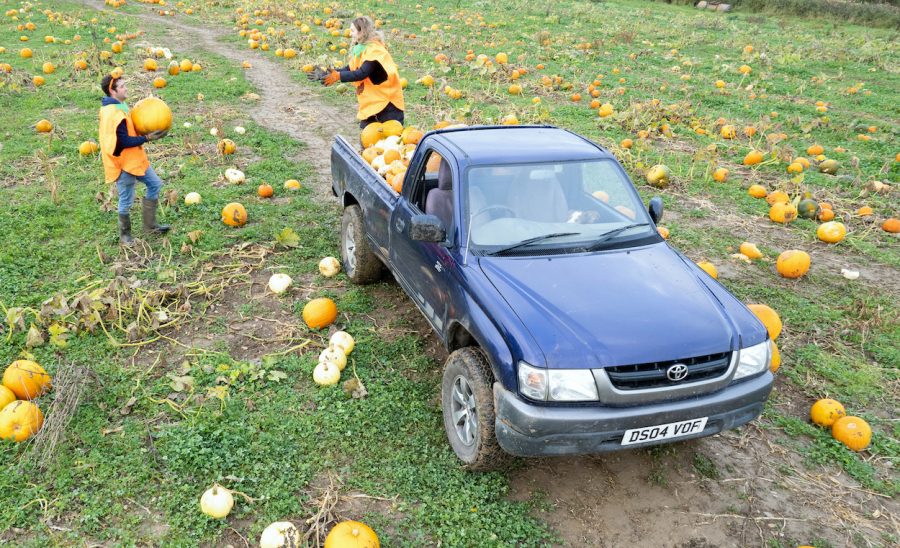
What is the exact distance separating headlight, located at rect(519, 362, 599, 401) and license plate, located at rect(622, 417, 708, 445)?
0.31 m

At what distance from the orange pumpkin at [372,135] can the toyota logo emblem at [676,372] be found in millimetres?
4731

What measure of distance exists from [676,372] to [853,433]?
1991mm

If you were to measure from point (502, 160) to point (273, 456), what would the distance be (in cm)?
260

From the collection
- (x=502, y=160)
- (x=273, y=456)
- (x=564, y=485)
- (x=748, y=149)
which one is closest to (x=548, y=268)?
(x=502, y=160)

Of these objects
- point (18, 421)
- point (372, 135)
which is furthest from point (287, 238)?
point (18, 421)

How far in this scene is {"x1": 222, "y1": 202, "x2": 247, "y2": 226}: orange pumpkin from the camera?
7297mm

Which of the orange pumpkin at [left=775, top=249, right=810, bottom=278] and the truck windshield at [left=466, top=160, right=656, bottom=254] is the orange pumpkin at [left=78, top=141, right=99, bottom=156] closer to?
the truck windshield at [left=466, top=160, right=656, bottom=254]

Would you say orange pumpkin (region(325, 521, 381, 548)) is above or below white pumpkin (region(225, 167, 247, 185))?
above

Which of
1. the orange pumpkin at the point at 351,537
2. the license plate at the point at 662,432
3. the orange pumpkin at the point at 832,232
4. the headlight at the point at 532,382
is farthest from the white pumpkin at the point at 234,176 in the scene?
the orange pumpkin at the point at 832,232

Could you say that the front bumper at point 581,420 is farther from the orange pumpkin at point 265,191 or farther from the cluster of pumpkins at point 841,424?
the orange pumpkin at point 265,191

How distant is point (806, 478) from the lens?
161 inches

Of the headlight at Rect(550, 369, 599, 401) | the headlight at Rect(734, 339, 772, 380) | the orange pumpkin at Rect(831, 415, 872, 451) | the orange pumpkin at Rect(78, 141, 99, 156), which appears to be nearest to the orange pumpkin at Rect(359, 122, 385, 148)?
the headlight at Rect(550, 369, 599, 401)

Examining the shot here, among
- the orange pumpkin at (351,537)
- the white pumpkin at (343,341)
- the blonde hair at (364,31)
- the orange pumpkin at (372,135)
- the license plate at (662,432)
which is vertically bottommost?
the white pumpkin at (343,341)

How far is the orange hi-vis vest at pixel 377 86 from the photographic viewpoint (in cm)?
746
